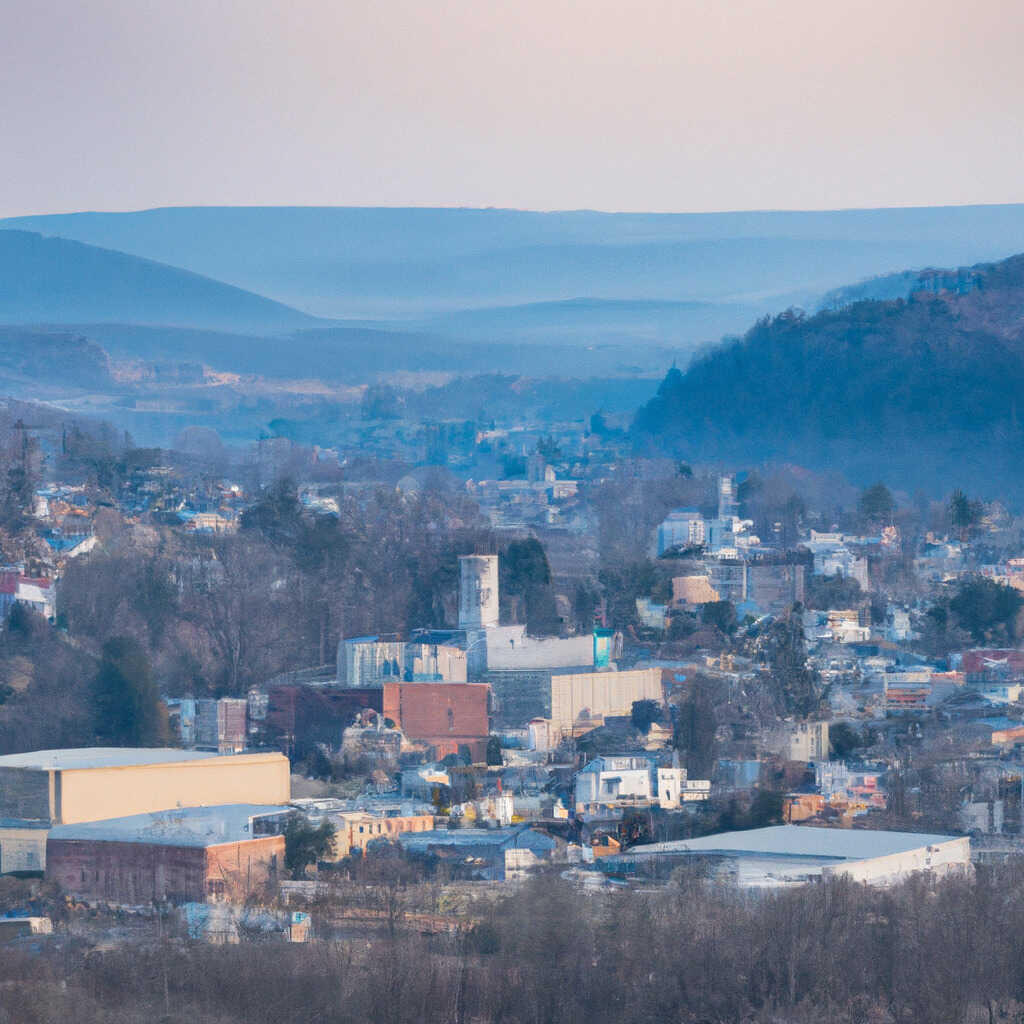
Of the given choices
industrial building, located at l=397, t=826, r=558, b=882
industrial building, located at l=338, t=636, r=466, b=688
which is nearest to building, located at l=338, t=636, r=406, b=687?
industrial building, located at l=338, t=636, r=466, b=688

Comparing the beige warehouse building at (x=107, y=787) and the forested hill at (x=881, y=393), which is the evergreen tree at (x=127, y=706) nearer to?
the beige warehouse building at (x=107, y=787)

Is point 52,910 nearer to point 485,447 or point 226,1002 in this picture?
point 226,1002

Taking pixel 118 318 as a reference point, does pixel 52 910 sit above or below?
below

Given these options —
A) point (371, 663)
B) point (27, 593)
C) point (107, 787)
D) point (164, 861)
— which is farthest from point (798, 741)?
point (27, 593)

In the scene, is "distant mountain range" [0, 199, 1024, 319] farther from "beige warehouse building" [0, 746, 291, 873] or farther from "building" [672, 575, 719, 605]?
"beige warehouse building" [0, 746, 291, 873]

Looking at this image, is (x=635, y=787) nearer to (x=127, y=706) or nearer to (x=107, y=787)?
(x=107, y=787)

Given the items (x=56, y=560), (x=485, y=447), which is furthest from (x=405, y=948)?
(x=485, y=447)

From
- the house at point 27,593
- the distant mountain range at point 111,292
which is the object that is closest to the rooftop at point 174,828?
the house at point 27,593
